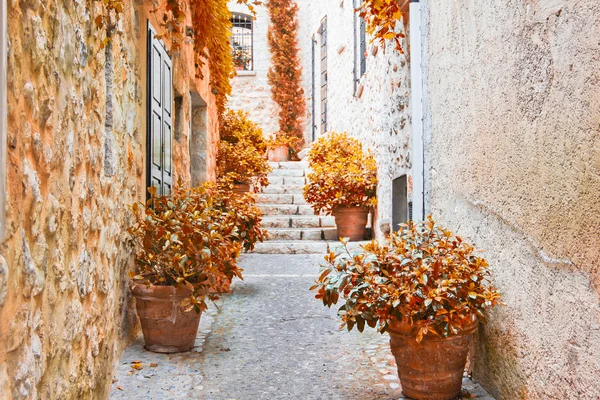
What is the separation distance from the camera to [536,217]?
2.52 metres

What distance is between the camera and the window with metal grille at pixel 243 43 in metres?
15.7

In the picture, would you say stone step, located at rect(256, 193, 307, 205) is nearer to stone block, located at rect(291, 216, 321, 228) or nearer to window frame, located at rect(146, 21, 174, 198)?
stone block, located at rect(291, 216, 321, 228)

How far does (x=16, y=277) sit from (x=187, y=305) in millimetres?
1866

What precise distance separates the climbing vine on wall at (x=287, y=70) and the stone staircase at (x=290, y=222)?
406 centimetres

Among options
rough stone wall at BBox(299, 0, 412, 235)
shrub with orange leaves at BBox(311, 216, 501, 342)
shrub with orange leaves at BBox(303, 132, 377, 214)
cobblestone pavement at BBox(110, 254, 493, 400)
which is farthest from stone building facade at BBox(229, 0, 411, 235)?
shrub with orange leaves at BBox(311, 216, 501, 342)

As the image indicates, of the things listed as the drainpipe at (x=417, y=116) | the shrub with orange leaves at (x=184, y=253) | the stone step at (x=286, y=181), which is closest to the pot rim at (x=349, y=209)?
the stone step at (x=286, y=181)

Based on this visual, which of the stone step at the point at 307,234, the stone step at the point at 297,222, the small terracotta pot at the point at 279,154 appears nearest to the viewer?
the stone step at the point at 307,234

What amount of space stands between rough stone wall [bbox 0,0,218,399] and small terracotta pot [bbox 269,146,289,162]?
1011 centimetres

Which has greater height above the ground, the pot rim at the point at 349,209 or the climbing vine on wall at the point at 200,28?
the climbing vine on wall at the point at 200,28

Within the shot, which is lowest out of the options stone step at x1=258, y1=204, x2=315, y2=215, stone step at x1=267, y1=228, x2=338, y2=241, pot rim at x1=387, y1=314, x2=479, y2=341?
pot rim at x1=387, y1=314, x2=479, y2=341

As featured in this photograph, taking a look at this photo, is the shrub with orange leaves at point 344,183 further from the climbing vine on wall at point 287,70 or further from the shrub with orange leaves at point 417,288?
the climbing vine on wall at point 287,70

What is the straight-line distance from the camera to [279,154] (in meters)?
14.3

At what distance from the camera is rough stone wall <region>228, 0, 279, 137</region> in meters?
15.4

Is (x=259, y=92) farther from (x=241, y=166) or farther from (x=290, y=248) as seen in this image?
(x=290, y=248)
